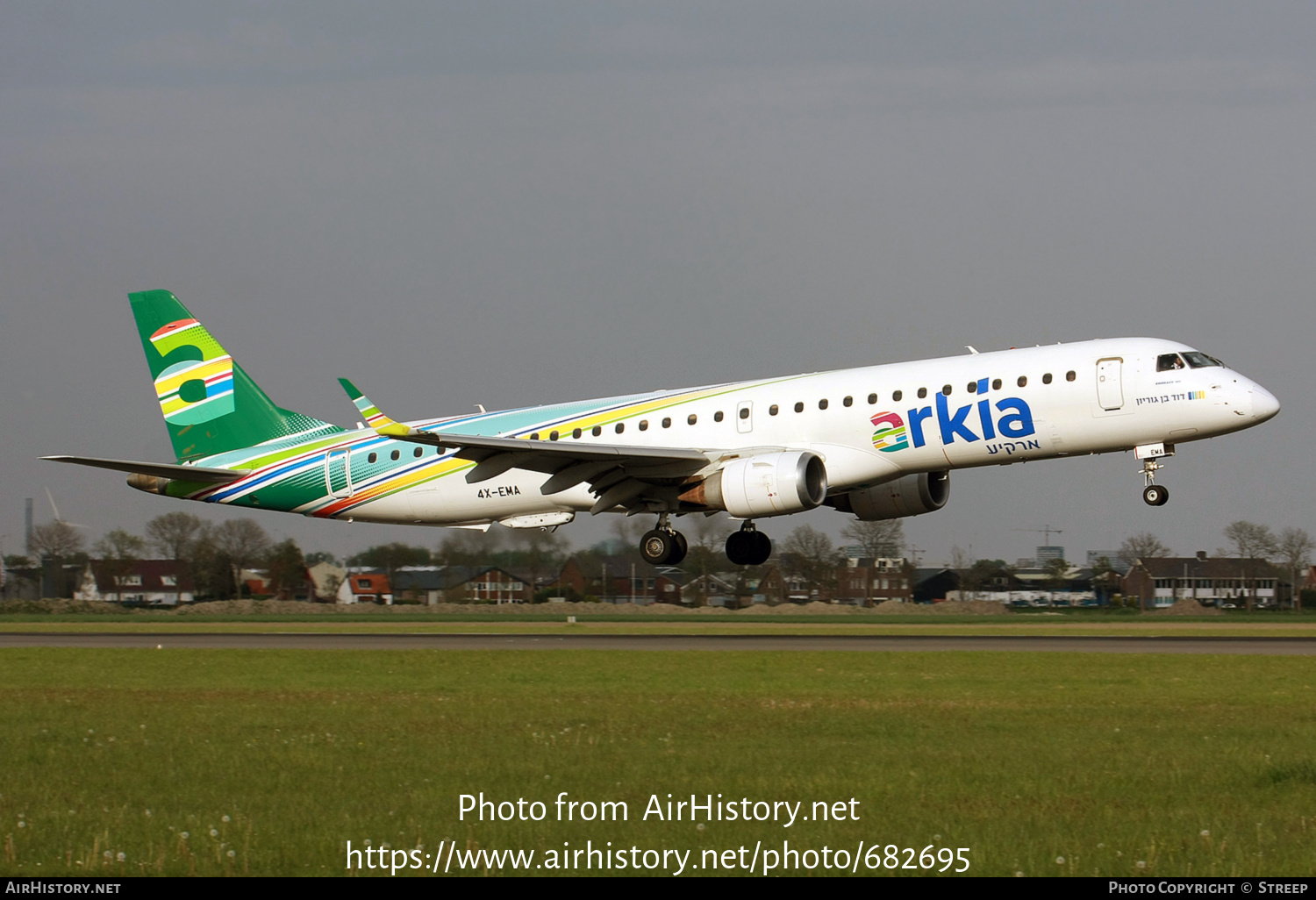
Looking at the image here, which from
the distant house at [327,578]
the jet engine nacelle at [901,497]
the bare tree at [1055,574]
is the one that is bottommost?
the bare tree at [1055,574]

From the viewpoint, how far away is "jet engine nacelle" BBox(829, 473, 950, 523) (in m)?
34.5

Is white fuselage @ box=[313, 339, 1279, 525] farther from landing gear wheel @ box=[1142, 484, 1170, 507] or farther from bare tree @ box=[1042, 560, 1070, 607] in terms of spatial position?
bare tree @ box=[1042, 560, 1070, 607]

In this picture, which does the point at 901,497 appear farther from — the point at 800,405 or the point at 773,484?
the point at 773,484

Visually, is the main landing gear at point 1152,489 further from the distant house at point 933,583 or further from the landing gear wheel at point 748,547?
the distant house at point 933,583

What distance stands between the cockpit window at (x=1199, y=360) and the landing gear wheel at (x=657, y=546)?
507 inches

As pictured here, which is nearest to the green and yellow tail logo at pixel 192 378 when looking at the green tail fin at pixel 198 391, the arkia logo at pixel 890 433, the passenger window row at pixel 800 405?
the green tail fin at pixel 198 391

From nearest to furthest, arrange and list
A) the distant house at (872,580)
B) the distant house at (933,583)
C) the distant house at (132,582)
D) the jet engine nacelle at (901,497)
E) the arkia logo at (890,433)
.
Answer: the arkia logo at (890,433) → the jet engine nacelle at (901,497) → the distant house at (132,582) → the distant house at (872,580) → the distant house at (933,583)

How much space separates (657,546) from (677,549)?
51 centimetres

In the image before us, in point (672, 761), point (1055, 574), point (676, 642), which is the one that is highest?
point (1055, 574)

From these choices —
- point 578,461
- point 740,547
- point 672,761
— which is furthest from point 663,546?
point 672,761

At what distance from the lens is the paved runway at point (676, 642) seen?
1185 inches

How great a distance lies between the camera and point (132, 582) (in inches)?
2618

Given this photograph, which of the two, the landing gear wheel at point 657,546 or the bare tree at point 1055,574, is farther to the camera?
the bare tree at point 1055,574

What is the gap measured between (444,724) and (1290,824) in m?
9.67
